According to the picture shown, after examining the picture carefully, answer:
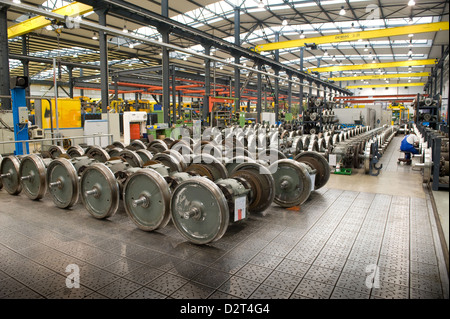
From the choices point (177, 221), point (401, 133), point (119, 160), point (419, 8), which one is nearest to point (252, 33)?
point (419, 8)

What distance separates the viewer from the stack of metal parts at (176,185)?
11.4 feet

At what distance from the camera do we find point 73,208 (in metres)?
4.96

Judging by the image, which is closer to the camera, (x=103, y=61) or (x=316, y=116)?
(x=103, y=61)

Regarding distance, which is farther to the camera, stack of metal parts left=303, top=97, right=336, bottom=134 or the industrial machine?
stack of metal parts left=303, top=97, right=336, bottom=134

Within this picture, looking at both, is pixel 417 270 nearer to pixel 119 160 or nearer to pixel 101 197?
pixel 101 197

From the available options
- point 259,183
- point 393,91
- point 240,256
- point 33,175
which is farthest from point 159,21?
point 393,91

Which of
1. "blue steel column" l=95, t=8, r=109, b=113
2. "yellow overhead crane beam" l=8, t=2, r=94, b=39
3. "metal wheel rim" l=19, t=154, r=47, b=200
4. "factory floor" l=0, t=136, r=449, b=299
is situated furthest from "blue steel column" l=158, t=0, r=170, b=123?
"factory floor" l=0, t=136, r=449, b=299

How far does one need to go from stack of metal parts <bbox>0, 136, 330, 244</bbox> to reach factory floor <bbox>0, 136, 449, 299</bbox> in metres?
0.23

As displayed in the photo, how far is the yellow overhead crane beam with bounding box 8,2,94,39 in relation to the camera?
31.3 ft

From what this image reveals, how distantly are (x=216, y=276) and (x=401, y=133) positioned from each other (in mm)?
26730

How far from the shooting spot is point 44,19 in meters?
10.7

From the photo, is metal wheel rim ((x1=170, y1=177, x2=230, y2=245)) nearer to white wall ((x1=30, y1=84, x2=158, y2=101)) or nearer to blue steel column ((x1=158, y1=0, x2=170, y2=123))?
blue steel column ((x1=158, y1=0, x2=170, y2=123))

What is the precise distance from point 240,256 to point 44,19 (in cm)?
1169

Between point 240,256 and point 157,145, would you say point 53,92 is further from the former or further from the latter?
point 240,256
